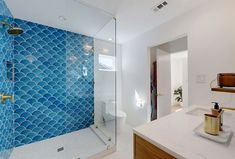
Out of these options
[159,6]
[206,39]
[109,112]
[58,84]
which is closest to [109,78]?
[109,112]

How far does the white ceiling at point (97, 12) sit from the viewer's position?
1.67 metres

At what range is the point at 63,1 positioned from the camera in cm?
174

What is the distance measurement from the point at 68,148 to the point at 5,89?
1.36m

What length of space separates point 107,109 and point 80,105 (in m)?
0.65

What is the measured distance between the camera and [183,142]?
698 millimetres

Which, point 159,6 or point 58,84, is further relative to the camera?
point 58,84

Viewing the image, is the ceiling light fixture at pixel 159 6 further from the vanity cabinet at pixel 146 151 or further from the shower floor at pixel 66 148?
the shower floor at pixel 66 148

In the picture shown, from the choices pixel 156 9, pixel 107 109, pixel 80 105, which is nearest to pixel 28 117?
pixel 80 105

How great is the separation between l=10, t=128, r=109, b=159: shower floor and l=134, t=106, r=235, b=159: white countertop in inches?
54.7

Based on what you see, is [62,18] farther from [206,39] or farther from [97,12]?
[206,39]

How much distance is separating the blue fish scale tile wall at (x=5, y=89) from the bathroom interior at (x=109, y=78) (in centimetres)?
1

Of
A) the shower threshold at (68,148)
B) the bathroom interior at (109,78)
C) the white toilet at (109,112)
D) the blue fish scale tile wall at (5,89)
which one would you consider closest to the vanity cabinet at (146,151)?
the bathroom interior at (109,78)

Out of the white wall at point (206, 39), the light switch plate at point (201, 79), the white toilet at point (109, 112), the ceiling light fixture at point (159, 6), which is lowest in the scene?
the white toilet at point (109, 112)

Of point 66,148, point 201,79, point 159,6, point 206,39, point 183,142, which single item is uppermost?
point 159,6
